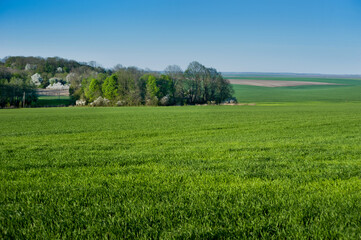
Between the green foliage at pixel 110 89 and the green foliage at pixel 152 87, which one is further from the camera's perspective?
the green foliage at pixel 110 89

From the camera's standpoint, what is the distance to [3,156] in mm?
10211

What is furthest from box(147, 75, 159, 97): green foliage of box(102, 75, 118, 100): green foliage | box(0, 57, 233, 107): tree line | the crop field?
the crop field

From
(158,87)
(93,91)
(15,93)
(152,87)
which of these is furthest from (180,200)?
(15,93)

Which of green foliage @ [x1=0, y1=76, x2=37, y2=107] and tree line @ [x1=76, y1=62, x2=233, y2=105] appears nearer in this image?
green foliage @ [x1=0, y1=76, x2=37, y2=107]

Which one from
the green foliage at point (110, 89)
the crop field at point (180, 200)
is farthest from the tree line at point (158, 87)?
the crop field at point (180, 200)

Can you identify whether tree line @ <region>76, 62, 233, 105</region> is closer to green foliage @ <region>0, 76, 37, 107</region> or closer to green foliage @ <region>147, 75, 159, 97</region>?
green foliage @ <region>147, 75, 159, 97</region>

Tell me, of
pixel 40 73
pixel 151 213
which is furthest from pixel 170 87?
pixel 40 73

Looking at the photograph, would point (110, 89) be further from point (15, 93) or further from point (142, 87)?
point (15, 93)

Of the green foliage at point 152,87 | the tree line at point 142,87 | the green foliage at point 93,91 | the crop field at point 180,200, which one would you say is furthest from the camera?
the green foliage at point 93,91

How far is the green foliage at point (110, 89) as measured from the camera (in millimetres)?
81375

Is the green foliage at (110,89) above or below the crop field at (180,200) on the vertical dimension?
above

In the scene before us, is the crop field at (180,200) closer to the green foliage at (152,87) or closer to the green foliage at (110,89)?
the green foliage at (152,87)

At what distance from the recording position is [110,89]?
3211 inches

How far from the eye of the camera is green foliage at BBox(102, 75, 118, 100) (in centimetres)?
8138
